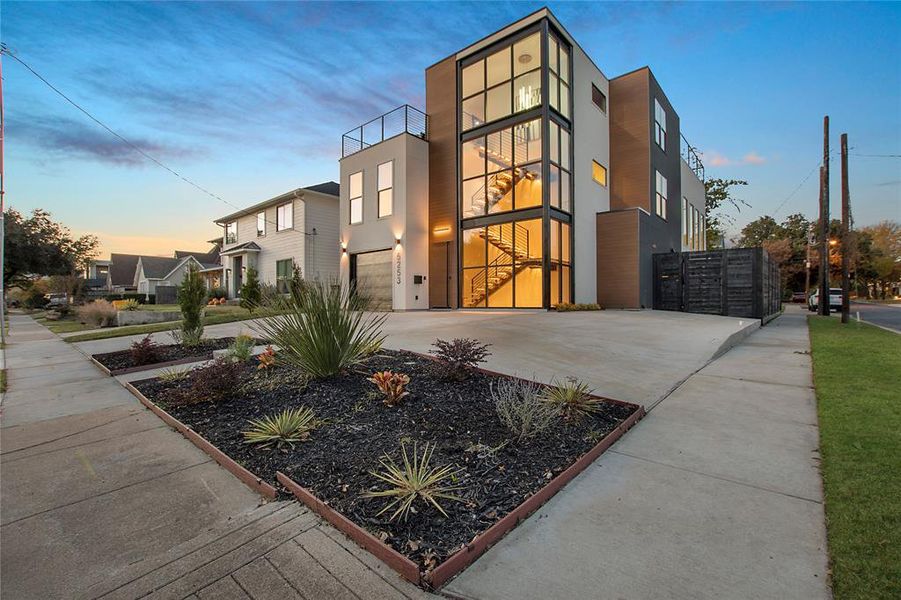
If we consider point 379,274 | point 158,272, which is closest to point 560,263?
point 379,274

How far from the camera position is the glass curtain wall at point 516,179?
46.9 ft

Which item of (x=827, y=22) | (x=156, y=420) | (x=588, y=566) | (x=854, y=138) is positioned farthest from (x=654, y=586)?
(x=854, y=138)

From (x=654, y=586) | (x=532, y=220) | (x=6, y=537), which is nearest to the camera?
(x=654, y=586)

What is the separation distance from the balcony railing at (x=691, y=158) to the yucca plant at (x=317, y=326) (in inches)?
1011

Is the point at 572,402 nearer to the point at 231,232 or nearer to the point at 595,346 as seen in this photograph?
the point at 595,346

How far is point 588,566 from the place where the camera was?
1.93 metres

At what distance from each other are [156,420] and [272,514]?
8.39ft

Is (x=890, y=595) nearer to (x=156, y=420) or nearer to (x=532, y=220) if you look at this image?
(x=156, y=420)

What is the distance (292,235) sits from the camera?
70.7ft

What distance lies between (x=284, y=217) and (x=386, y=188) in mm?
8666

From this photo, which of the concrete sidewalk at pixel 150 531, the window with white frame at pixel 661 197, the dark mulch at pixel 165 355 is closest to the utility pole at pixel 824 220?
the window with white frame at pixel 661 197

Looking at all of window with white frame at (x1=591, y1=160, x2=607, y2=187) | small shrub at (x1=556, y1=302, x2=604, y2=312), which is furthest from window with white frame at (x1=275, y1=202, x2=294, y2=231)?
window with white frame at (x1=591, y1=160, x2=607, y2=187)

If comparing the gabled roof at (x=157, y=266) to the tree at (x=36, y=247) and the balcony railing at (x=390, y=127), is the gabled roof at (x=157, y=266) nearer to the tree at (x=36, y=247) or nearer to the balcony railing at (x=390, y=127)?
the tree at (x=36, y=247)

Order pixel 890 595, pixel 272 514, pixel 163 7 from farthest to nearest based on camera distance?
1. pixel 163 7
2. pixel 272 514
3. pixel 890 595
